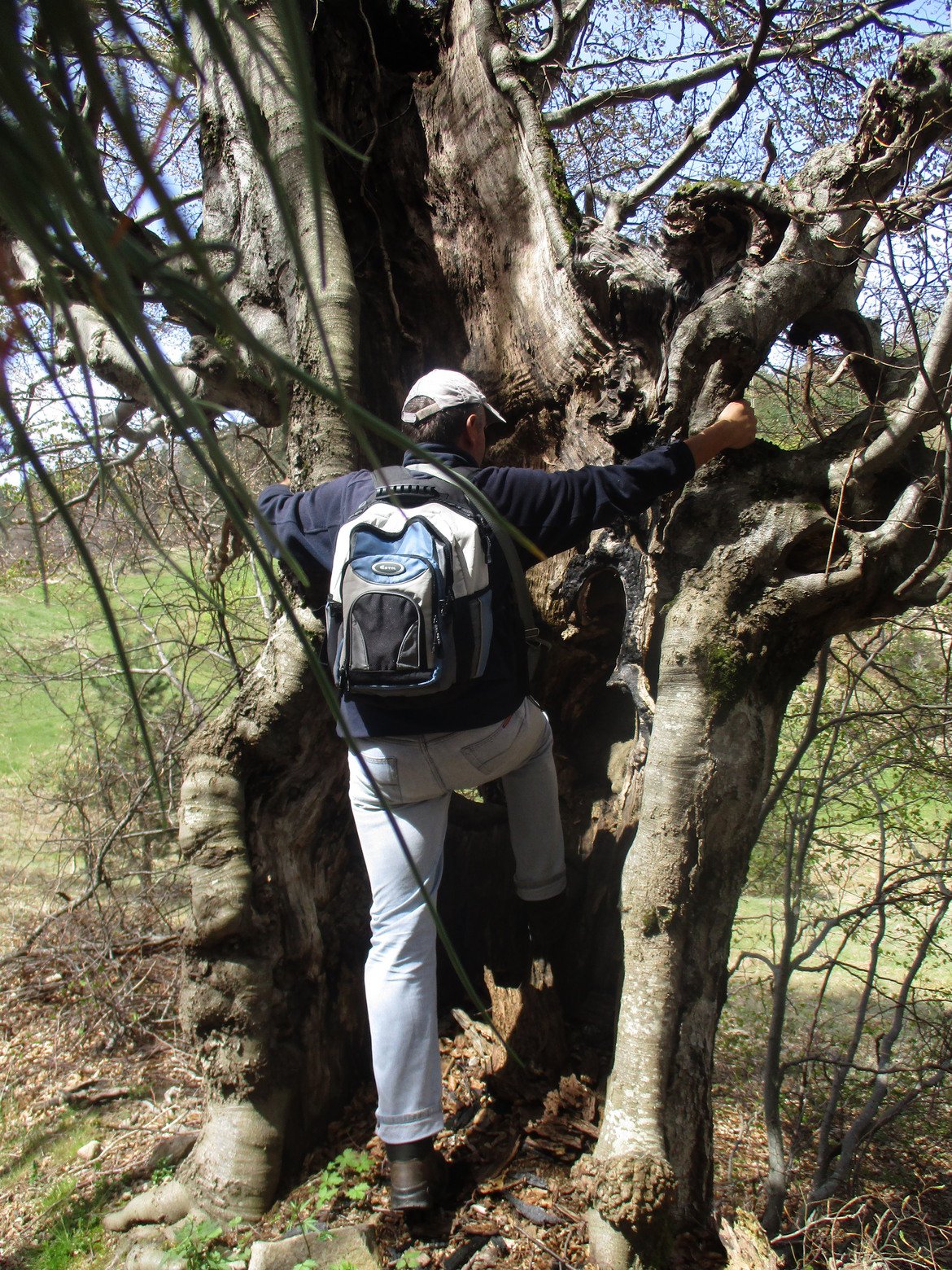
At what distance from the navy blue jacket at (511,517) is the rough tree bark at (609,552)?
0.98 feet

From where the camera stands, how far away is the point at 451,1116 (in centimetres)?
284

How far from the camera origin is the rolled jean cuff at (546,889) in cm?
290

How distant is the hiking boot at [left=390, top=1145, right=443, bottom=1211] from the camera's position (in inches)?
92.9

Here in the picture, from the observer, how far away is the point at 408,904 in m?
2.39

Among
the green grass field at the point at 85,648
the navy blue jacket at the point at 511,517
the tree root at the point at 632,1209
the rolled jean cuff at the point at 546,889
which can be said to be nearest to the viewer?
the tree root at the point at 632,1209

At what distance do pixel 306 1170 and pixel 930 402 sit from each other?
2948mm

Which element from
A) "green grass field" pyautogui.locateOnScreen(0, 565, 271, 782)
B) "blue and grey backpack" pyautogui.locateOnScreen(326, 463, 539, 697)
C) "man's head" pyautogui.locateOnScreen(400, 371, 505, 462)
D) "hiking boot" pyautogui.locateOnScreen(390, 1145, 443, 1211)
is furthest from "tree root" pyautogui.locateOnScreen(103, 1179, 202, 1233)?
"green grass field" pyautogui.locateOnScreen(0, 565, 271, 782)

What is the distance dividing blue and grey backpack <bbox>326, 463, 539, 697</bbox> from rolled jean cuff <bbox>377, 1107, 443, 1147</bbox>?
115 cm

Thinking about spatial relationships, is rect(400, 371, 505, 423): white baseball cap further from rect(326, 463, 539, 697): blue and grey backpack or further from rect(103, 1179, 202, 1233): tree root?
rect(103, 1179, 202, 1233): tree root

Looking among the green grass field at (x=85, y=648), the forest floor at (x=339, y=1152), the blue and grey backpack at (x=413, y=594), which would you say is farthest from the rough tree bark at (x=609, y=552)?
the green grass field at (x=85, y=648)

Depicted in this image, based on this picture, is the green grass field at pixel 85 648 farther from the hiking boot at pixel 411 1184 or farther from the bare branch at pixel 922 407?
the bare branch at pixel 922 407

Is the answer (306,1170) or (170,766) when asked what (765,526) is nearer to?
(306,1170)

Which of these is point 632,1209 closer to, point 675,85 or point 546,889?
point 546,889

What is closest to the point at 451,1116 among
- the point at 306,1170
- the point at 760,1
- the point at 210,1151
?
the point at 306,1170
